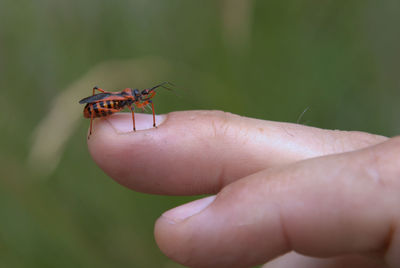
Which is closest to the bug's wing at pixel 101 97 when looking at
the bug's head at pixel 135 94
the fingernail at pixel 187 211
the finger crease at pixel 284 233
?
the bug's head at pixel 135 94

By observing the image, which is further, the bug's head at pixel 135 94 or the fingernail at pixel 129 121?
the bug's head at pixel 135 94

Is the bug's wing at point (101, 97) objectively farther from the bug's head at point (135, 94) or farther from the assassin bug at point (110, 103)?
the bug's head at point (135, 94)

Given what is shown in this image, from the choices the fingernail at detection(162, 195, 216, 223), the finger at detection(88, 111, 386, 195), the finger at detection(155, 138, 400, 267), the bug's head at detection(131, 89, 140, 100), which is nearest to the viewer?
the finger at detection(155, 138, 400, 267)

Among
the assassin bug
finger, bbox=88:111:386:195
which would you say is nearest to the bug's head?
the assassin bug

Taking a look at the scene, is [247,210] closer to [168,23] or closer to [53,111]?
[53,111]

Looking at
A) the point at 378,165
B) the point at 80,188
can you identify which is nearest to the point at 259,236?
the point at 378,165

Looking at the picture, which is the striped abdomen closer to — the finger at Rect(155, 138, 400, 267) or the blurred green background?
the blurred green background
